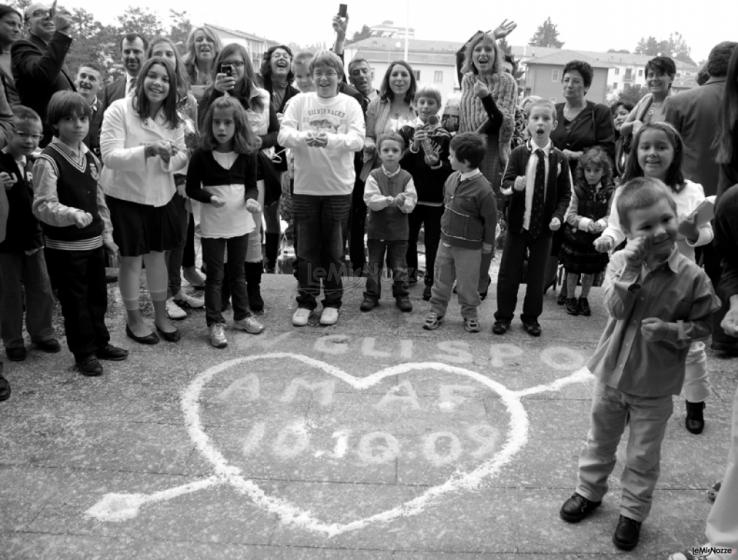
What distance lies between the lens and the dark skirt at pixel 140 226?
410cm

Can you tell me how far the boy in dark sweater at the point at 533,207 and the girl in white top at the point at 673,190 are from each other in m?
1.08

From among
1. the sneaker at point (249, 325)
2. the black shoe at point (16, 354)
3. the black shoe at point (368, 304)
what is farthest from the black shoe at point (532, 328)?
the black shoe at point (16, 354)

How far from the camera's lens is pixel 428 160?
202 inches

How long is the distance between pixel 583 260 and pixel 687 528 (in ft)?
9.36

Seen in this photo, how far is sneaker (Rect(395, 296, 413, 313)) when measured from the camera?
5129mm

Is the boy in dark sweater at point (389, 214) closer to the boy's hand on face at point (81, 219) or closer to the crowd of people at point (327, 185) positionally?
the crowd of people at point (327, 185)

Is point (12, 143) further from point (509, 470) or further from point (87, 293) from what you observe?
point (509, 470)

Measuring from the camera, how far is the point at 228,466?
9.64 ft

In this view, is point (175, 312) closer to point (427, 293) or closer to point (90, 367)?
point (90, 367)

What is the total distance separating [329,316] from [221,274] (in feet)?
2.96

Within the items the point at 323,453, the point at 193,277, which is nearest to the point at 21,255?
the point at 193,277

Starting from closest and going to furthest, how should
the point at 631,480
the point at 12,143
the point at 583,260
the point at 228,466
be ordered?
the point at 631,480
the point at 228,466
the point at 12,143
the point at 583,260

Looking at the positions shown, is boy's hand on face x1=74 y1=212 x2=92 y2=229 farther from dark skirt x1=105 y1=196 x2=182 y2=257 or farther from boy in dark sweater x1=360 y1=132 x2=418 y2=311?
boy in dark sweater x1=360 y1=132 x2=418 y2=311

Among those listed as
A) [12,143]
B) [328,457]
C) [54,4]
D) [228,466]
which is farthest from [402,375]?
[54,4]
